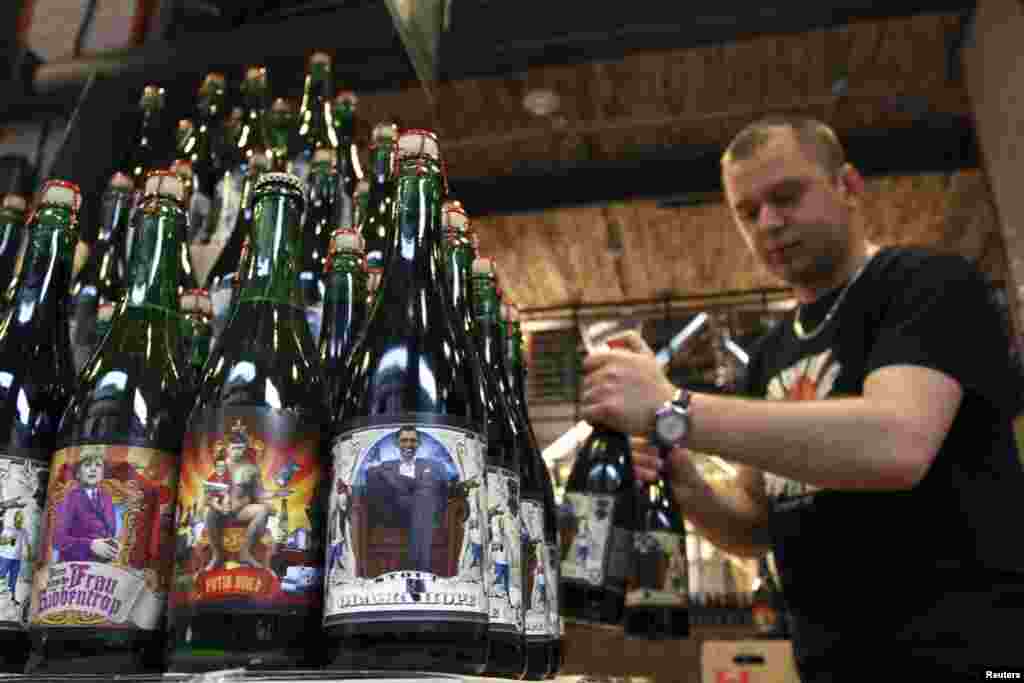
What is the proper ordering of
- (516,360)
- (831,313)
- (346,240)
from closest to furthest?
(346,240) → (516,360) → (831,313)

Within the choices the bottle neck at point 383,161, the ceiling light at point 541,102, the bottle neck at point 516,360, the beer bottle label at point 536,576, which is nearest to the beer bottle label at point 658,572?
the bottle neck at point 516,360

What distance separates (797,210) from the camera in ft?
4.92

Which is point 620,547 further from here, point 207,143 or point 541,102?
point 541,102

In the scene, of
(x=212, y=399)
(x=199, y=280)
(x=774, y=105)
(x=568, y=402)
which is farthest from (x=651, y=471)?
(x=568, y=402)

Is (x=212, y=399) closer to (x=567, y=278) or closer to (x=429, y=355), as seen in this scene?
(x=429, y=355)

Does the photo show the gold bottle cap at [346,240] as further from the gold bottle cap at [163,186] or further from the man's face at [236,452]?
the man's face at [236,452]

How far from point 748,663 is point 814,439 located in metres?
0.96

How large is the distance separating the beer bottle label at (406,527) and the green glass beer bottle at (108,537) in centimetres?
13

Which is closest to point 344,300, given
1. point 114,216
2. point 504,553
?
point 504,553

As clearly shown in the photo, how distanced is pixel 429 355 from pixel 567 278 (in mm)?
4987

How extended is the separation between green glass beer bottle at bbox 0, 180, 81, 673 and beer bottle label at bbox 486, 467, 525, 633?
0.31 meters

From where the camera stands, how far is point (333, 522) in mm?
553

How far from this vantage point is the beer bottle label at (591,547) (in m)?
1.02

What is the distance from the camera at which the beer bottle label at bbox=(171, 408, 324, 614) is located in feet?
1.77
